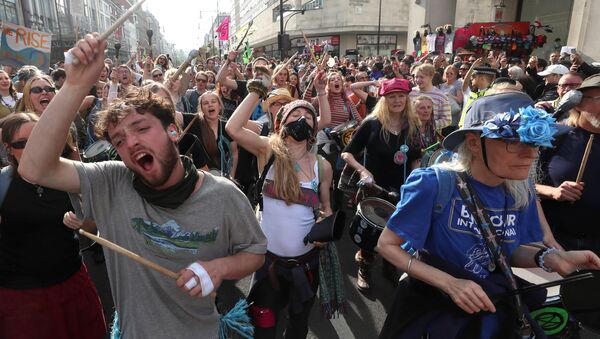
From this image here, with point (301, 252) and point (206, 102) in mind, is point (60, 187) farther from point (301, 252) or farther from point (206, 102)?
point (206, 102)

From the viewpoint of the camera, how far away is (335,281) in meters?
2.78

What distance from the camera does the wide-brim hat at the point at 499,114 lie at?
156cm

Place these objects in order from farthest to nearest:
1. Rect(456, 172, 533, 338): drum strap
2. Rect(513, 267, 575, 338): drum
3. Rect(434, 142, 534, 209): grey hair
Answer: Rect(513, 267, 575, 338): drum
Rect(434, 142, 534, 209): grey hair
Rect(456, 172, 533, 338): drum strap

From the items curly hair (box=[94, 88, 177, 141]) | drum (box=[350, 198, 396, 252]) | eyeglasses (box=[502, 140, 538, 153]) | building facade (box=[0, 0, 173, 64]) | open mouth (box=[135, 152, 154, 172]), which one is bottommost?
drum (box=[350, 198, 396, 252])

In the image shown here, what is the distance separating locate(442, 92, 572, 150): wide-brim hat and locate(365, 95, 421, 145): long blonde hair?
6.29ft

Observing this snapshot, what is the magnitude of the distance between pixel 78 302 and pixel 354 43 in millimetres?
52887

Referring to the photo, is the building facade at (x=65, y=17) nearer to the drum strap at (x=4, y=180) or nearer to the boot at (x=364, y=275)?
the drum strap at (x=4, y=180)

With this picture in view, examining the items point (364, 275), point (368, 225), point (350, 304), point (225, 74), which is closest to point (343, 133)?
point (225, 74)

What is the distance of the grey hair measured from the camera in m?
1.78

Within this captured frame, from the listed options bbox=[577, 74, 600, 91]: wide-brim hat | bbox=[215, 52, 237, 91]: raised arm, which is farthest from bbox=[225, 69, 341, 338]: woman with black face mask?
bbox=[215, 52, 237, 91]: raised arm

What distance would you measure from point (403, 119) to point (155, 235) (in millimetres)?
2938

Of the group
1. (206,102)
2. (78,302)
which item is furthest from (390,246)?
(206,102)

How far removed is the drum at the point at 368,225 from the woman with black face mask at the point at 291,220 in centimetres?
22

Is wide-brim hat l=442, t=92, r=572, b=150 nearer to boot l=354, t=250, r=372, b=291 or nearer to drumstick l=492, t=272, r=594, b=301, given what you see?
drumstick l=492, t=272, r=594, b=301
